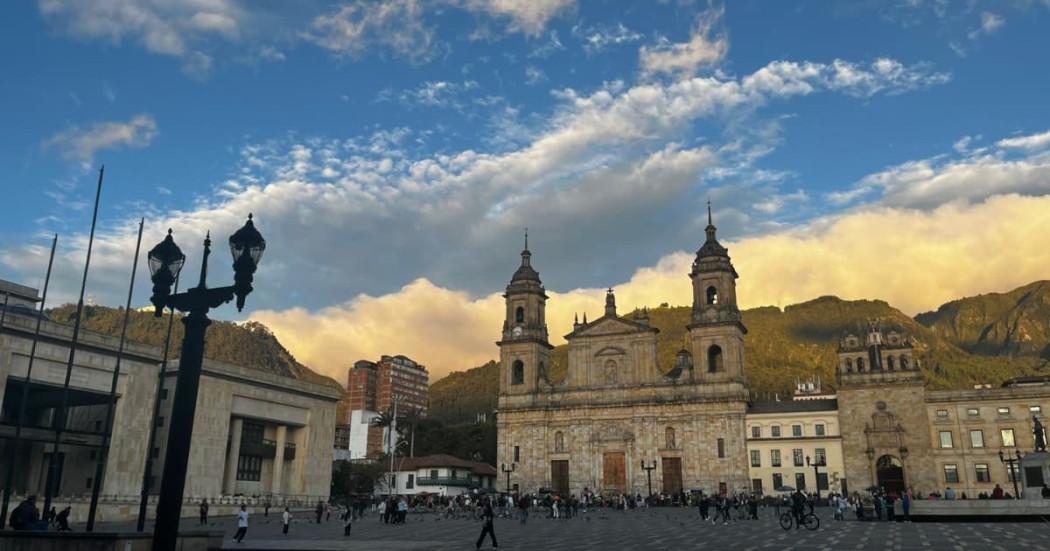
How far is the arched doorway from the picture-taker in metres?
67.6

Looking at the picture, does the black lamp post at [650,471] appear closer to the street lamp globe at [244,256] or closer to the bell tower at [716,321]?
the bell tower at [716,321]

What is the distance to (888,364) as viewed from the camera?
70062 millimetres

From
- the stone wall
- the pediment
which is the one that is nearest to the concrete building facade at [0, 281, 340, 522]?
the stone wall

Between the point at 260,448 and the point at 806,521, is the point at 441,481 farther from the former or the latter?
the point at 806,521

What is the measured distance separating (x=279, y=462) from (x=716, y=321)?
42.0 metres

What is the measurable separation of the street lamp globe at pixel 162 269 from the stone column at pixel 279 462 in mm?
58979

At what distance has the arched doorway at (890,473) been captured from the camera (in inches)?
2660

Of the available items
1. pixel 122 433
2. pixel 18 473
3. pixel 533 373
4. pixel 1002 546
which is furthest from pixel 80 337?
pixel 1002 546

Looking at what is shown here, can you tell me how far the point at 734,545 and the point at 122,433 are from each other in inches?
1877

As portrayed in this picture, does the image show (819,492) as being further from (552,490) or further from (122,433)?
(122,433)

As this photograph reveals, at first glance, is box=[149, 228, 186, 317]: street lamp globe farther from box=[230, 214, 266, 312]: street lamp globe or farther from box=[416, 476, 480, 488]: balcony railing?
box=[416, 476, 480, 488]: balcony railing

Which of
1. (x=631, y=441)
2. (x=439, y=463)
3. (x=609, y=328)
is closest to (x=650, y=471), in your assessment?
(x=631, y=441)

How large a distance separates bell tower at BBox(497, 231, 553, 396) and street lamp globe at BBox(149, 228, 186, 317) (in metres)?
69.7

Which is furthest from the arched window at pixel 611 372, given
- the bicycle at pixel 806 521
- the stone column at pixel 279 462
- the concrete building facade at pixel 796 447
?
the bicycle at pixel 806 521
